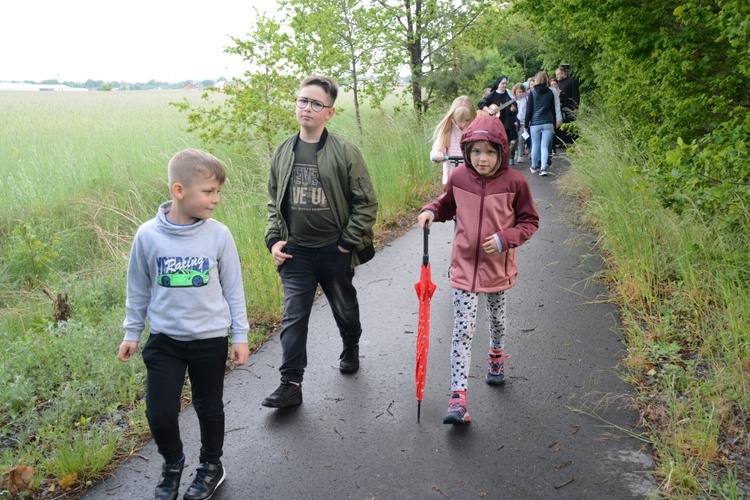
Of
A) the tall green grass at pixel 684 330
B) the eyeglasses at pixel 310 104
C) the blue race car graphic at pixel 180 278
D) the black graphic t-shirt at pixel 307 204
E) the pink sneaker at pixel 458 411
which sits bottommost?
the pink sneaker at pixel 458 411

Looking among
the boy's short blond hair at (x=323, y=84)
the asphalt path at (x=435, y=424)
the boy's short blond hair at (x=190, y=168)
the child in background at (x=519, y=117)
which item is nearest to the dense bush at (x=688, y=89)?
the asphalt path at (x=435, y=424)

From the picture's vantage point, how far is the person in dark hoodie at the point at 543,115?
12.3 metres

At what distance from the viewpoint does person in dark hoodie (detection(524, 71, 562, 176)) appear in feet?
40.4

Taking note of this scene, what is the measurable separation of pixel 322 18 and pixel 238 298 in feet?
35.7

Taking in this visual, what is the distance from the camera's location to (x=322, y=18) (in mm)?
12914

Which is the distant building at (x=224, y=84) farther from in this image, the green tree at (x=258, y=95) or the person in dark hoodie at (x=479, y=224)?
the person in dark hoodie at (x=479, y=224)

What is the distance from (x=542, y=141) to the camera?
41.7ft

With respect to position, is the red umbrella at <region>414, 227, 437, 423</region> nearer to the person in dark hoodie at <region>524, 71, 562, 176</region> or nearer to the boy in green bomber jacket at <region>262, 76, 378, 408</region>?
the boy in green bomber jacket at <region>262, 76, 378, 408</region>

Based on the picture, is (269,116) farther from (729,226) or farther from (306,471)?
(306,471)

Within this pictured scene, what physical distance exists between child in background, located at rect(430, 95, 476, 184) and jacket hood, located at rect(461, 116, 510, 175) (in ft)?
9.23

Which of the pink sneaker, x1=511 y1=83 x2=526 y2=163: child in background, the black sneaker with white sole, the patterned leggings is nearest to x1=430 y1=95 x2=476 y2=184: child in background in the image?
the patterned leggings

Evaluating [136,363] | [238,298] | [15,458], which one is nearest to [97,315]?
[136,363]

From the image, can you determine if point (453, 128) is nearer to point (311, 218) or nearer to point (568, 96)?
point (311, 218)

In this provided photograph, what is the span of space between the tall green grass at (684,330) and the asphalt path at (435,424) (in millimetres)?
176
